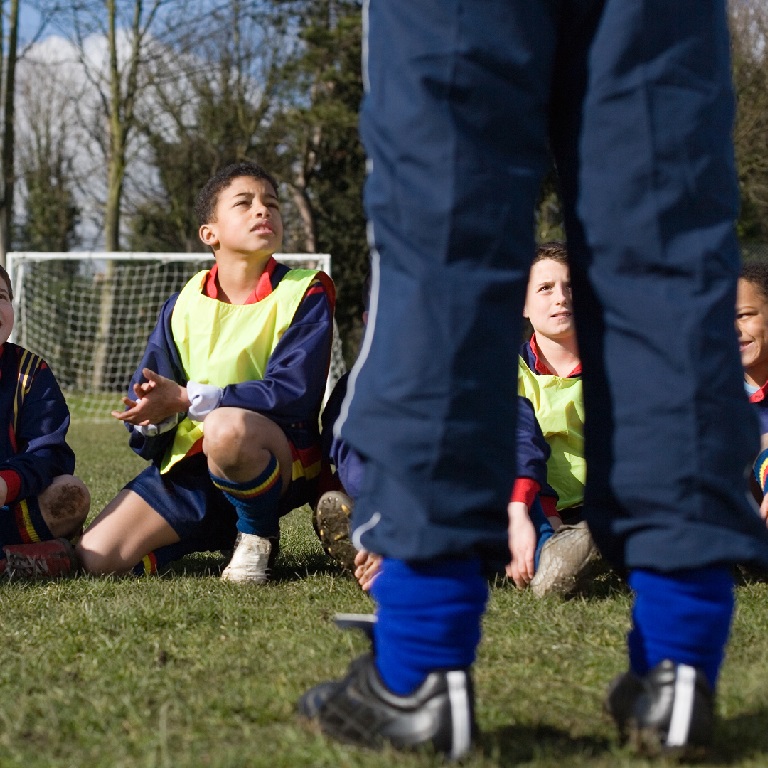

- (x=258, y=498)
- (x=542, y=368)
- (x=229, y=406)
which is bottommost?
(x=258, y=498)

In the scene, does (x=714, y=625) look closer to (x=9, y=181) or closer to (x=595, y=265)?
(x=595, y=265)

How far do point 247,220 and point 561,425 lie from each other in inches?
46.9

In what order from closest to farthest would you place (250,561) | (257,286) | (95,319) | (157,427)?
(250,561) → (157,427) → (257,286) → (95,319)

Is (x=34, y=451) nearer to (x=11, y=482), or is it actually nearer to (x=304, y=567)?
(x=11, y=482)

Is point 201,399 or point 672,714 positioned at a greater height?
point 201,399

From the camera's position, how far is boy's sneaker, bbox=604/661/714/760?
58.3 inches

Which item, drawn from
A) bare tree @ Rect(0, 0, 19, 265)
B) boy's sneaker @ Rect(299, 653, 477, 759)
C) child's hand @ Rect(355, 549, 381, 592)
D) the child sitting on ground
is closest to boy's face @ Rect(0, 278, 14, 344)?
child's hand @ Rect(355, 549, 381, 592)

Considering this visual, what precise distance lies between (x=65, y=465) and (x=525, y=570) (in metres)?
1.56

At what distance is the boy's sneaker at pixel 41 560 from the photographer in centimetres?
346

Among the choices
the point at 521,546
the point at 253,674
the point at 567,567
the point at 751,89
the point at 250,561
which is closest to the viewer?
the point at 253,674

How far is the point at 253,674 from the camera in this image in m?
2.10

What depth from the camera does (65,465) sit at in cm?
374

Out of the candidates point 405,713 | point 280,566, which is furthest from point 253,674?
point 280,566

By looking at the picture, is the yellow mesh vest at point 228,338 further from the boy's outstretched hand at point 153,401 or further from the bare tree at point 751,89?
the bare tree at point 751,89
